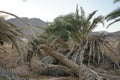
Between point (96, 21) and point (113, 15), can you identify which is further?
point (96, 21)

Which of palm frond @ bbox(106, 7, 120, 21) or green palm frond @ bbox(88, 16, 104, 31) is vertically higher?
palm frond @ bbox(106, 7, 120, 21)

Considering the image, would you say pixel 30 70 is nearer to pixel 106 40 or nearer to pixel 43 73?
pixel 43 73

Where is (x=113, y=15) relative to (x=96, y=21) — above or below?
above

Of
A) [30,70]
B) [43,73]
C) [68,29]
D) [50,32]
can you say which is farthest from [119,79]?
[50,32]

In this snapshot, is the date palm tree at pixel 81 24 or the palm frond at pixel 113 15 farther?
the date palm tree at pixel 81 24

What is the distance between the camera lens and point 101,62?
24062 millimetres

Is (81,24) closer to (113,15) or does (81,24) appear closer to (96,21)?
(96,21)

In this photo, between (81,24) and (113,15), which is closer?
(113,15)

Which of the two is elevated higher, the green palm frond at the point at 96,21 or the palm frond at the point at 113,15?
the palm frond at the point at 113,15

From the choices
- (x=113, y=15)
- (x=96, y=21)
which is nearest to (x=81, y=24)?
(x=96, y=21)

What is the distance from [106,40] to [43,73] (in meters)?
6.69

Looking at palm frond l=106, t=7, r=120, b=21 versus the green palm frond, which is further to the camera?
the green palm frond

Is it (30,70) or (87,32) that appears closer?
(30,70)

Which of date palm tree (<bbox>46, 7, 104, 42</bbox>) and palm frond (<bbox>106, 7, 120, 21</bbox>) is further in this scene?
date palm tree (<bbox>46, 7, 104, 42</bbox>)
